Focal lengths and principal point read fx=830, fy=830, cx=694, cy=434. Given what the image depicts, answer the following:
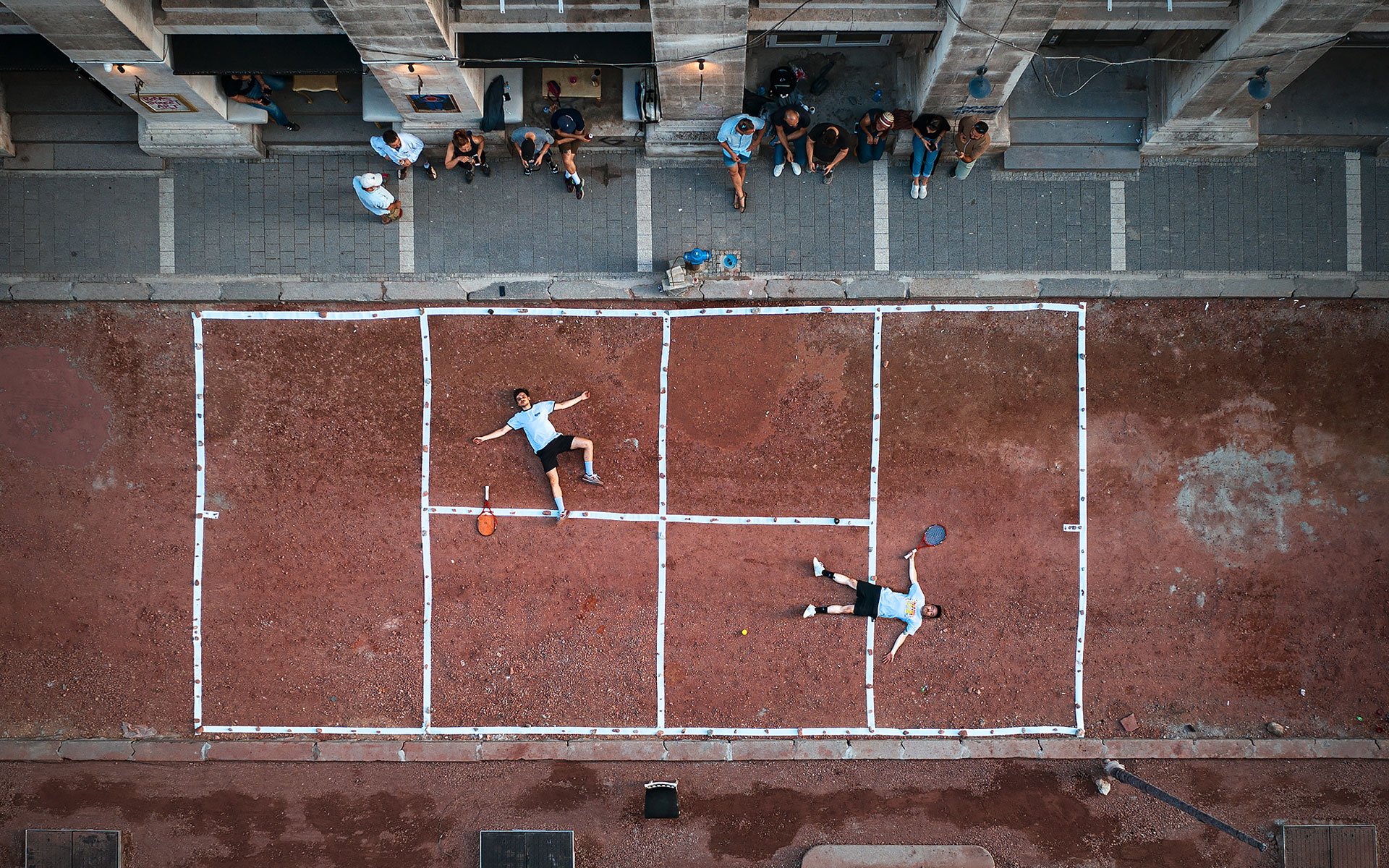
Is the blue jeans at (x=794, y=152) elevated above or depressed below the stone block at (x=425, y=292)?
above

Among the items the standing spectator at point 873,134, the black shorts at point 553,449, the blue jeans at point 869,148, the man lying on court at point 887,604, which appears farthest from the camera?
the man lying on court at point 887,604

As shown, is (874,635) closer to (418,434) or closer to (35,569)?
(418,434)

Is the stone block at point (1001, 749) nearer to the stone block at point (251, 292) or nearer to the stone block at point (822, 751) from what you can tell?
the stone block at point (822, 751)

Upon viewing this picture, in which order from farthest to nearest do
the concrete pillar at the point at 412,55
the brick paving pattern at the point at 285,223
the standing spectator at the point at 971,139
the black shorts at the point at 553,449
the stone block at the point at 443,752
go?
1. the brick paving pattern at the point at 285,223
2. the stone block at the point at 443,752
3. the black shorts at the point at 553,449
4. the standing spectator at the point at 971,139
5. the concrete pillar at the point at 412,55

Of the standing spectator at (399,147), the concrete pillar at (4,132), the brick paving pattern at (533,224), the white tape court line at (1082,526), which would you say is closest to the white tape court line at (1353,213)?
the white tape court line at (1082,526)

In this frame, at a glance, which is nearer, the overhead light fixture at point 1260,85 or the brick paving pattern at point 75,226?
the overhead light fixture at point 1260,85

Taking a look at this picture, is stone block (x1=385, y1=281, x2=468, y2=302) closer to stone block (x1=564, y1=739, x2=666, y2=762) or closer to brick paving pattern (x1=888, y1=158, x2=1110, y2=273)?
brick paving pattern (x1=888, y1=158, x2=1110, y2=273)
